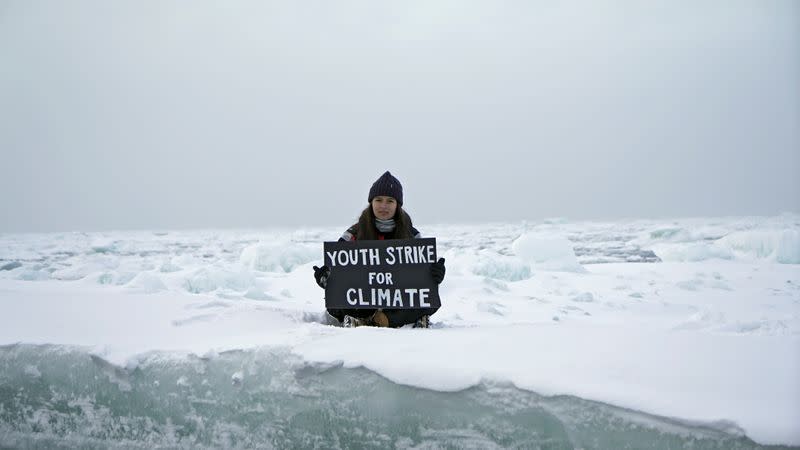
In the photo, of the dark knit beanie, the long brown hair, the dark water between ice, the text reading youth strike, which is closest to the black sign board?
the text reading youth strike

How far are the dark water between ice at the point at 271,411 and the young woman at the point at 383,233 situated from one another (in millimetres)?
774

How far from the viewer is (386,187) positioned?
276cm

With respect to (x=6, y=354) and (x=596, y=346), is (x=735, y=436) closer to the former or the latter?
(x=596, y=346)

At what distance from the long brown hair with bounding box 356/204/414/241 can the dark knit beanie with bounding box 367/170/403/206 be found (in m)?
0.11

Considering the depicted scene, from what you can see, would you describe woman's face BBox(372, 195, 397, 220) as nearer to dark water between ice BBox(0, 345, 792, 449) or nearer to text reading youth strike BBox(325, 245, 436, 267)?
text reading youth strike BBox(325, 245, 436, 267)

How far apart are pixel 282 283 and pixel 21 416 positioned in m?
5.40

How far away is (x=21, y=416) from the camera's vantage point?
214cm

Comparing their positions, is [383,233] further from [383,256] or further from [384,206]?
[383,256]

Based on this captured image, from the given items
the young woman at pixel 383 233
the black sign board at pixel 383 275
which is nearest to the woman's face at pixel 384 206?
the young woman at pixel 383 233

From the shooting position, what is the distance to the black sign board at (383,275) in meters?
2.56

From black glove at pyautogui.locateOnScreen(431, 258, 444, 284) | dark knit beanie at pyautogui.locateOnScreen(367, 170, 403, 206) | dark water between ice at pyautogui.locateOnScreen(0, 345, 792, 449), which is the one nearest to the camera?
dark water between ice at pyautogui.locateOnScreen(0, 345, 792, 449)

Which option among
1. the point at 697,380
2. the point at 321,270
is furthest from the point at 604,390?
the point at 321,270

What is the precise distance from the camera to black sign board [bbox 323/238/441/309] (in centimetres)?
256

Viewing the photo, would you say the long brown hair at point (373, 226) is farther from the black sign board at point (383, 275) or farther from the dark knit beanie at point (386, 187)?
the black sign board at point (383, 275)
